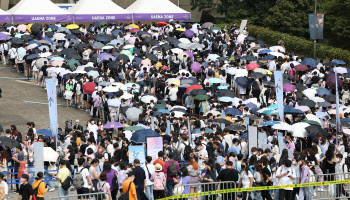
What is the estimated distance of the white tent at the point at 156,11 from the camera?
41.1 m

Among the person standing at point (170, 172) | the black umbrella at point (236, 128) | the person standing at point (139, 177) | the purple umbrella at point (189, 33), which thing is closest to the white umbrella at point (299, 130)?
the black umbrella at point (236, 128)

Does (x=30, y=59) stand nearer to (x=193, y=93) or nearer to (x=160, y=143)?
(x=193, y=93)

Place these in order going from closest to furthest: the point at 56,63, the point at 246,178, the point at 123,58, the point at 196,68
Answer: the point at 246,178
the point at 56,63
the point at 196,68
the point at 123,58

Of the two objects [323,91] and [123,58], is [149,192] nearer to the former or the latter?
[323,91]

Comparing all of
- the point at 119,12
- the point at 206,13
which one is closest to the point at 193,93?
the point at 119,12

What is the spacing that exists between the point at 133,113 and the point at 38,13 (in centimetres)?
1797

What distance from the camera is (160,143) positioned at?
16.3m

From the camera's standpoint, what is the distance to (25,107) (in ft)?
87.9

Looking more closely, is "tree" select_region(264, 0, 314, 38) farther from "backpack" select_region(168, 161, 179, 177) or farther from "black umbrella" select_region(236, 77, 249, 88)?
"backpack" select_region(168, 161, 179, 177)

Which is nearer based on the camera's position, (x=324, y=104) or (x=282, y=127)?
(x=282, y=127)

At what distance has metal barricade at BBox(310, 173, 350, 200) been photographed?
15336mm

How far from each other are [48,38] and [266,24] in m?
17.2

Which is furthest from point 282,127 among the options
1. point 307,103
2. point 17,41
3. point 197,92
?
point 17,41

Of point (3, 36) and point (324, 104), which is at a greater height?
point (3, 36)
